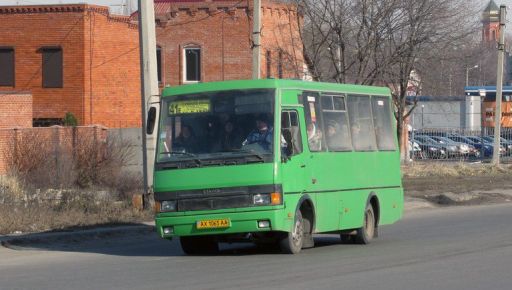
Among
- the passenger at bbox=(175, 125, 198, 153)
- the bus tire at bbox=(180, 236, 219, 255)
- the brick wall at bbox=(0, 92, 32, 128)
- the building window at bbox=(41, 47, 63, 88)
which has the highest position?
the building window at bbox=(41, 47, 63, 88)

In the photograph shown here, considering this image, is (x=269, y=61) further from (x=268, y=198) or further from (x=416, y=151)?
(x=268, y=198)

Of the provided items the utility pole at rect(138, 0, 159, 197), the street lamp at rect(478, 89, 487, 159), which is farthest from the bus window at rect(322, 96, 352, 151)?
the street lamp at rect(478, 89, 487, 159)

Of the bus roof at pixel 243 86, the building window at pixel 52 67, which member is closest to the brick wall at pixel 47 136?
the building window at pixel 52 67

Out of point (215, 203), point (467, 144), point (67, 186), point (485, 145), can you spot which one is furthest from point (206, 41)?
point (215, 203)

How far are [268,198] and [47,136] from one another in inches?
905

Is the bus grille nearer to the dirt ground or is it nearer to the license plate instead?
the license plate

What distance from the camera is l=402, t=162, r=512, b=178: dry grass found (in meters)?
43.9

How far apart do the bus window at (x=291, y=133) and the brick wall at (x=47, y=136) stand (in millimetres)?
18430

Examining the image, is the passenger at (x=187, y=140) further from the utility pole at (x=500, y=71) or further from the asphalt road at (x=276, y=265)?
the utility pole at (x=500, y=71)

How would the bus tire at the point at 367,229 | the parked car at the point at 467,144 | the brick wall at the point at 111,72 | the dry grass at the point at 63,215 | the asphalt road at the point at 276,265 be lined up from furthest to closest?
1. the parked car at the point at 467,144
2. the brick wall at the point at 111,72
3. the dry grass at the point at 63,215
4. the bus tire at the point at 367,229
5. the asphalt road at the point at 276,265

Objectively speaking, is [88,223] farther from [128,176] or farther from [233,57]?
[233,57]

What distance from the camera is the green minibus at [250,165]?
15.3 metres

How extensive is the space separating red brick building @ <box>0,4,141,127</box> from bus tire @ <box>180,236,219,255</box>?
29740mm

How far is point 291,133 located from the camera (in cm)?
1576
